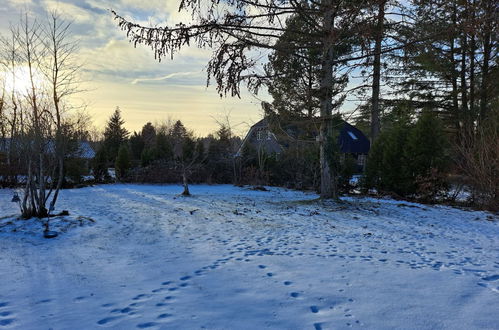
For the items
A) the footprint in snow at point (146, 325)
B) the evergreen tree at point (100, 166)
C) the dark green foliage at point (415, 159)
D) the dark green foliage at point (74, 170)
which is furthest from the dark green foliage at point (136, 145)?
the footprint in snow at point (146, 325)

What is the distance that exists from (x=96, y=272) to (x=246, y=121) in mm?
13243

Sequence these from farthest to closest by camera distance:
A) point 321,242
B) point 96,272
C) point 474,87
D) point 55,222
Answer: point 474,87, point 55,222, point 321,242, point 96,272

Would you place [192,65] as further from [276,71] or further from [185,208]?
[185,208]

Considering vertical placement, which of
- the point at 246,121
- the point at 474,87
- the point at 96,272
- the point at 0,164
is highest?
the point at 474,87

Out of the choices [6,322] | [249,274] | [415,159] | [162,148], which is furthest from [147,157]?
[6,322]

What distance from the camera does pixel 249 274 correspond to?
3398 millimetres

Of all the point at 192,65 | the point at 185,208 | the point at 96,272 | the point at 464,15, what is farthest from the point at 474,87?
the point at 96,272

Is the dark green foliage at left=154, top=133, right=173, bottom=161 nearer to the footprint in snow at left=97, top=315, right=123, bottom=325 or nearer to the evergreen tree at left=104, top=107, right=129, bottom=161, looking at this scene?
the evergreen tree at left=104, top=107, right=129, bottom=161

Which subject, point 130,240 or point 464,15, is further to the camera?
point 464,15

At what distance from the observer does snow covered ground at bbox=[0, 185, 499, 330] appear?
240cm

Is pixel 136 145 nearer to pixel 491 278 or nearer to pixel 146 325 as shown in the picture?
pixel 146 325

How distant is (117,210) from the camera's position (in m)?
7.77

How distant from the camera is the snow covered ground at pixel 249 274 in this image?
2.40 metres

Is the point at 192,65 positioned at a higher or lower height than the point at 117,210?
higher
